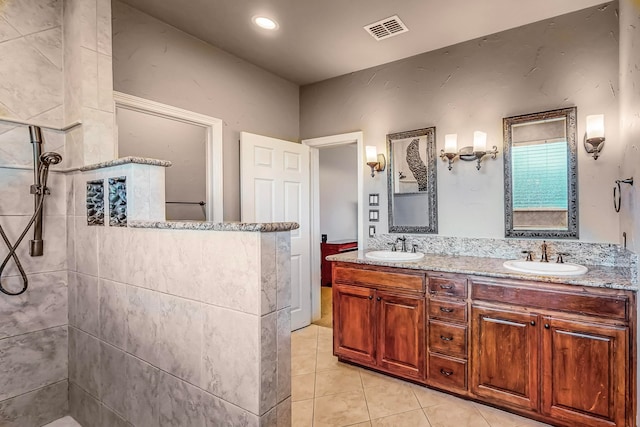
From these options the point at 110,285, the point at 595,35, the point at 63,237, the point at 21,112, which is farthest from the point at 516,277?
the point at 21,112

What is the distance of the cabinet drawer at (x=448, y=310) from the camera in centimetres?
218

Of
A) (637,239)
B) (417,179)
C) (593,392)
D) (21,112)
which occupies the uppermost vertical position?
(21,112)

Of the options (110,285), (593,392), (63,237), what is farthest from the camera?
(63,237)

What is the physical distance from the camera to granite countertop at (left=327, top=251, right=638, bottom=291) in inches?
70.1

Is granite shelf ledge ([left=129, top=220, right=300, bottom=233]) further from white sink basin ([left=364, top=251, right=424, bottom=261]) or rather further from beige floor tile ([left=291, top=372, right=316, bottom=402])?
white sink basin ([left=364, top=251, right=424, bottom=261])

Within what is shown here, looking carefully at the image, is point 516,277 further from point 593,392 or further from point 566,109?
point 566,109

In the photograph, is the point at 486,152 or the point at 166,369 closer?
the point at 166,369

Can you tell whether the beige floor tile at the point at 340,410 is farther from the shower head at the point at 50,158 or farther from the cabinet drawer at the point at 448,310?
the shower head at the point at 50,158

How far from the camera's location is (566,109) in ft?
7.76

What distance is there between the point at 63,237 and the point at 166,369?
3.98 feet

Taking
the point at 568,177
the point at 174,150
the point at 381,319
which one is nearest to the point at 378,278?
the point at 381,319

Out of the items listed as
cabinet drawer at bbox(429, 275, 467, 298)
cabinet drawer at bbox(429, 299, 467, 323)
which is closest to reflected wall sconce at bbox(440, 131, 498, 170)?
cabinet drawer at bbox(429, 275, 467, 298)

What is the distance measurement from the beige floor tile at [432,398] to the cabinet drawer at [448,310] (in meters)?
0.53

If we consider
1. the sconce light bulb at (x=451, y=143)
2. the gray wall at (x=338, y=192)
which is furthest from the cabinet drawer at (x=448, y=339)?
the gray wall at (x=338, y=192)
